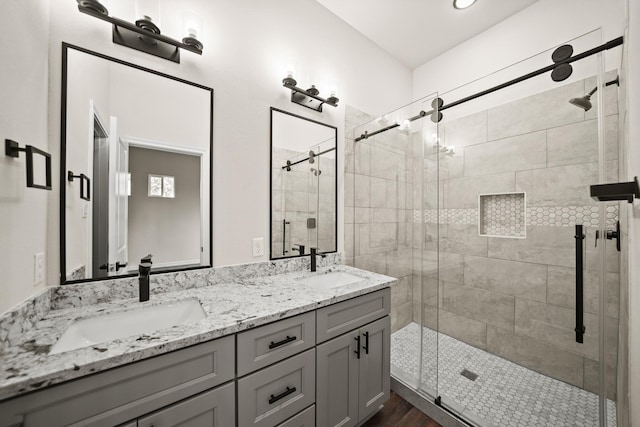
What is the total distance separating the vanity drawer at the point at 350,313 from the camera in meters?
1.26

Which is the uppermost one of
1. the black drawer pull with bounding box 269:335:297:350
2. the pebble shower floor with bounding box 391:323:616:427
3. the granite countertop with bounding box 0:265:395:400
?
the granite countertop with bounding box 0:265:395:400

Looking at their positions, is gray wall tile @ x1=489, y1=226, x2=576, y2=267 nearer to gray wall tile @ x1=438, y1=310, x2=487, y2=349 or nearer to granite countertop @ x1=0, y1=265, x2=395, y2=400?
gray wall tile @ x1=438, y1=310, x2=487, y2=349

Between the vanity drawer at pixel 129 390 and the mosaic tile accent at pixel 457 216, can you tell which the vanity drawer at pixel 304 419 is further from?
the mosaic tile accent at pixel 457 216

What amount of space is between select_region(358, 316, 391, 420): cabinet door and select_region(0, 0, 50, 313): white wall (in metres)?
1.51

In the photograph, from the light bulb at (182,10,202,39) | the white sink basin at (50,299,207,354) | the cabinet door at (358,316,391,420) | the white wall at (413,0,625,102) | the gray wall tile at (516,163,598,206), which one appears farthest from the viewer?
the white wall at (413,0,625,102)

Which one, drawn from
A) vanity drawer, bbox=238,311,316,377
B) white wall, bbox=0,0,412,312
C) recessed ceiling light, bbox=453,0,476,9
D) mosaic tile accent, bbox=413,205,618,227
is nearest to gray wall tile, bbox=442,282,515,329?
mosaic tile accent, bbox=413,205,618,227

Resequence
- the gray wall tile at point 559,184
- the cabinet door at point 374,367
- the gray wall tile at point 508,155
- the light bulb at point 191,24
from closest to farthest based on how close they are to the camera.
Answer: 1. the light bulb at point 191,24
2. the cabinet door at point 374,367
3. the gray wall tile at point 559,184
4. the gray wall tile at point 508,155

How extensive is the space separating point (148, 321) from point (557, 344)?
8.68 feet

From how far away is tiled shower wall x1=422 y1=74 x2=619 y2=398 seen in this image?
62.0 inches

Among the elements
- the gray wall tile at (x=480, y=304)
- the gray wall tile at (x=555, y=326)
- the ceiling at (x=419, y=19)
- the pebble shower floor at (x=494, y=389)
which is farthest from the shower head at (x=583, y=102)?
the pebble shower floor at (x=494, y=389)

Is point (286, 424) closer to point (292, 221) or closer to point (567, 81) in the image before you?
point (292, 221)

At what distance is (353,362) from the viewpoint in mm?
1403

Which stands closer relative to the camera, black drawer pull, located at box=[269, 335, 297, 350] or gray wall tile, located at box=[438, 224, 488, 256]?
black drawer pull, located at box=[269, 335, 297, 350]

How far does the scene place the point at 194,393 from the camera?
0.87 m
